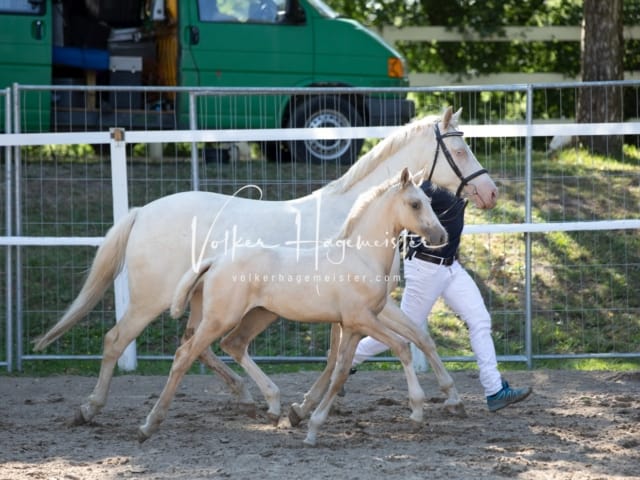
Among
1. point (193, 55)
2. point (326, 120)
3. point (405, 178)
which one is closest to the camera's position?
point (405, 178)

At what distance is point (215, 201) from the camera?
6.72 m

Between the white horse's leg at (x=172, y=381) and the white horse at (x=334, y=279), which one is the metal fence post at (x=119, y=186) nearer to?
the white horse's leg at (x=172, y=381)

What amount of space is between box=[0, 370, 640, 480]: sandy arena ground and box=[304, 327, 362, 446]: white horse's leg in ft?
0.36

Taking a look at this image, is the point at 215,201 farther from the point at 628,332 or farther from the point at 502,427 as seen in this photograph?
the point at 628,332

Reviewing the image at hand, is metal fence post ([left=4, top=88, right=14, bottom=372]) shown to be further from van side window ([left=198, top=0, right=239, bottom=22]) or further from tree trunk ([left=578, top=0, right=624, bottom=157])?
tree trunk ([left=578, top=0, right=624, bottom=157])

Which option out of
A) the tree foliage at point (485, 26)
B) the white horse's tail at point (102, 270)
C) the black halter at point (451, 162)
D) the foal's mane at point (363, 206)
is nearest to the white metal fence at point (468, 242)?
the black halter at point (451, 162)

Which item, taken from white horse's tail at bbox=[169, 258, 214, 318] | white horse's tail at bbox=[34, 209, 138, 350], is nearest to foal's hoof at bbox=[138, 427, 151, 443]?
white horse's tail at bbox=[169, 258, 214, 318]

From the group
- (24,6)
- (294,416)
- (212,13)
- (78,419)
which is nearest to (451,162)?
(294,416)

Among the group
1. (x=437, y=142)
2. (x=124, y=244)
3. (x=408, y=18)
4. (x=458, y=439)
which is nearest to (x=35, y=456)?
(x=124, y=244)

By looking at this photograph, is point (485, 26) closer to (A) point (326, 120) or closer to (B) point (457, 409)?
(A) point (326, 120)

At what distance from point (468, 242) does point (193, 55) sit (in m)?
4.00

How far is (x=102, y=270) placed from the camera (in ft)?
22.2

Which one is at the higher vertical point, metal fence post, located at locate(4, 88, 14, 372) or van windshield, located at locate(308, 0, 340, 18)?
van windshield, located at locate(308, 0, 340, 18)

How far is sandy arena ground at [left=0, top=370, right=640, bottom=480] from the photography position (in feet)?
17.0
